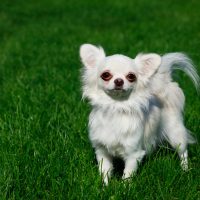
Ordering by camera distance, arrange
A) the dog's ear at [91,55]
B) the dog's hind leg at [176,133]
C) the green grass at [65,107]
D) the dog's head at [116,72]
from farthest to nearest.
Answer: the dog's hind leg at [176,133]
the dog's ear at [91,55]
the dog's head at [116,72]
the green grass at [65,107]

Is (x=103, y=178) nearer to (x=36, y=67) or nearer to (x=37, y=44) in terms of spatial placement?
(x=36, y=67)

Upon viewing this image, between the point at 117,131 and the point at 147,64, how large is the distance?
0.60 m

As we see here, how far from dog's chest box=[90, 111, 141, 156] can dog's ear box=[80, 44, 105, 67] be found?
43cm

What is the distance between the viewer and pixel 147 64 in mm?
4500

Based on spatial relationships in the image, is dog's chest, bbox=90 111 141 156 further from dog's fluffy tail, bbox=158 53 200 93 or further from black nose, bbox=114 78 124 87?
dog's fluffy tail, bbox=158 53 200 93

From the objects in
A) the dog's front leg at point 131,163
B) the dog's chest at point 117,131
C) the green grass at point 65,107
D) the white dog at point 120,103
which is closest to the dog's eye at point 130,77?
the white dog at point 120,103

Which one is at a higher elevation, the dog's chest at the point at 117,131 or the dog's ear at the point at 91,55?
the dog's ear at the point at 91,55

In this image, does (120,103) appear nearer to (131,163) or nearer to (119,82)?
(119,82)

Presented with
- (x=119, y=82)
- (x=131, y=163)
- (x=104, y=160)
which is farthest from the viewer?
(x=104, y=160)

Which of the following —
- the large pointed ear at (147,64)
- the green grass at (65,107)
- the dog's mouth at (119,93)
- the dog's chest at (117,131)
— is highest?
the large pointed ear at (147,64)

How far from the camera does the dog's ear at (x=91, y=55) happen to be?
14.9 feet

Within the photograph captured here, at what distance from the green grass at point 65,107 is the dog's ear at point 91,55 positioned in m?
0.77

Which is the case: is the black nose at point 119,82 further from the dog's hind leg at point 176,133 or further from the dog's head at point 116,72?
the dog's hind leg at point 176,133

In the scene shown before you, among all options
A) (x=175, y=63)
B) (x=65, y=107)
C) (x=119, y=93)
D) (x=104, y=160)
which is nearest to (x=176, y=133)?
(x=175, y=63)
